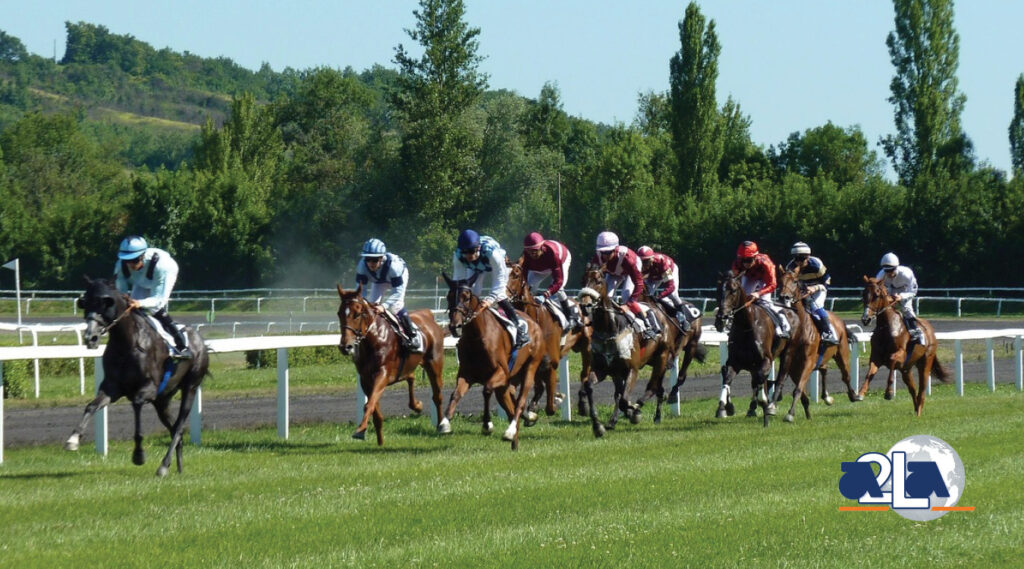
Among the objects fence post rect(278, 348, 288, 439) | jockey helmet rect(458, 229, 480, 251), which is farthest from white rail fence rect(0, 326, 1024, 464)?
jockey helmet rect(458, 229, 480, 251)

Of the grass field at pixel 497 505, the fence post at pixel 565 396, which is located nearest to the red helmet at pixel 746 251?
the fence post at pixel 565 396

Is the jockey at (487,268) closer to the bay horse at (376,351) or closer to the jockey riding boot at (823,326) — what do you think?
the bay horse at (376,351)

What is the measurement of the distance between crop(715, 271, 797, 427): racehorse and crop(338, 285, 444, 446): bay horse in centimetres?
366

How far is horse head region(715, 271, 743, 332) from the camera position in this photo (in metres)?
15.3

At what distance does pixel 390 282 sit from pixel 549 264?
2.08 meters

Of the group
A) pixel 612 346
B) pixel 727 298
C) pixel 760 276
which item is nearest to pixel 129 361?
pixel 612 346

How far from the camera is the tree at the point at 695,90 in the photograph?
5731cm

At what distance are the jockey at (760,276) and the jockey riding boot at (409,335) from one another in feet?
15.0

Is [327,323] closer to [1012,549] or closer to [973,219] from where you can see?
[973,219]

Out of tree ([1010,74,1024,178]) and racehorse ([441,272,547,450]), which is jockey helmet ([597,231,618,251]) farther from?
tree ([1010,74,1024,178])

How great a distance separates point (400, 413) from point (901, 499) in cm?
940

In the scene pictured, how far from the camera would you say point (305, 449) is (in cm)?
1309

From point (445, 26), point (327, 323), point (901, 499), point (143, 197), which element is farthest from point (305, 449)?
point (143, 197)

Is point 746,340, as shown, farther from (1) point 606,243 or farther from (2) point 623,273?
(1) point 606,243
